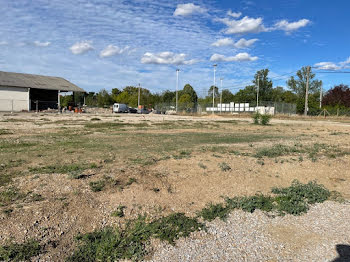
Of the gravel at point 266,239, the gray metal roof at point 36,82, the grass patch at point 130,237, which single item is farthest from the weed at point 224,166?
the gray metal roof at point 36,82

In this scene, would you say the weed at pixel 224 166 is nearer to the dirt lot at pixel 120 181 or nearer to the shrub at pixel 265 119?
the dirt lot at pixel 120 181

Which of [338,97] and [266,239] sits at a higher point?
[338,97]

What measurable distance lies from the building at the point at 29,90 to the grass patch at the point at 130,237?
1759 inches

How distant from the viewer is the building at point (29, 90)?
46.1 meters

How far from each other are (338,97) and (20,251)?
7913 cm

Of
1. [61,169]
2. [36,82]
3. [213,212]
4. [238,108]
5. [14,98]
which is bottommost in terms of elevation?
[213,212]

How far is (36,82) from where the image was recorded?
51.3 m

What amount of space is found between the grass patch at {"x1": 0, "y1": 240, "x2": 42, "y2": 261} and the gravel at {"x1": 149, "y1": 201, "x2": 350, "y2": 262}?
4.98ft

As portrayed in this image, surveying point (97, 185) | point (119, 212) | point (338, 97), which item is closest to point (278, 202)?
point (119, 212)

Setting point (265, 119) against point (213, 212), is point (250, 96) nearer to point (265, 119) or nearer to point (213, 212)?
point (265, 119)

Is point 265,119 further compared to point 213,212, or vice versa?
point 265,119

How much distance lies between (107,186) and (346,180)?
19.4ft

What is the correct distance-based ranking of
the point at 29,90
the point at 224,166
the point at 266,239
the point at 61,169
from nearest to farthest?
the point at 266,239 → the point at 61,169 → the point at 224,166 → the point at 29,90

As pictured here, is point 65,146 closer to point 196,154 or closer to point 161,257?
point 196,154
